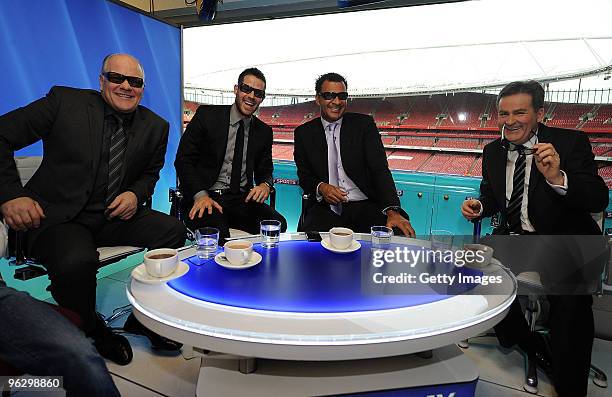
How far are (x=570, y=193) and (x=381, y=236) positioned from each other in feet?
3.45

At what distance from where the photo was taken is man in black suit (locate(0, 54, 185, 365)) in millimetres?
→ 1937

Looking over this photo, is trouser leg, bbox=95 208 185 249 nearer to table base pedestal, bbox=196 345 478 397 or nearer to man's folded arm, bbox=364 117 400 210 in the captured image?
table base pedestal, bbox=196 345 478 397

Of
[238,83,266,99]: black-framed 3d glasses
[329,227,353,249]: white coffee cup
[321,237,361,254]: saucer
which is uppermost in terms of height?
[238,83,266,99]: black-framed 3d glasses

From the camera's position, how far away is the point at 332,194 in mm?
2869

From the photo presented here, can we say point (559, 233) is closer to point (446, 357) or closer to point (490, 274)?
point (490, 274)

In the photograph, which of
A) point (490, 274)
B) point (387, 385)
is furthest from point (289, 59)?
point (387, 385)

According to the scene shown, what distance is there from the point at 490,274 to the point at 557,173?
0.88 meters

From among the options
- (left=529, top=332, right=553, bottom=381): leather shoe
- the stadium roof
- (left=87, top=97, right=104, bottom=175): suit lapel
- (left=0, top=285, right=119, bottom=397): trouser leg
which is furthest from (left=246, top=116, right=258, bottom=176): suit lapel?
(left=529, top=332, right=553, bottom=381): leather shoe

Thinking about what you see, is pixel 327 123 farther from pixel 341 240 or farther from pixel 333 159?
pixel 341 240

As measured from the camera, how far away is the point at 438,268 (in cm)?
156

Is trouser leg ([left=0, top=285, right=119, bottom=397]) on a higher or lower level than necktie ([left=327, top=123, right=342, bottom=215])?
lower

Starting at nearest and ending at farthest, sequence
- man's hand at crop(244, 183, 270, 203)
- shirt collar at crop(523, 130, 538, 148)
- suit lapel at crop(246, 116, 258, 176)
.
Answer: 1. shirt collar at crop(523, 130, 538, 148)
2. man's hand at crop(244, 183, 270, 203)
3. suit lapel at crop(246, 116, 258, 176)

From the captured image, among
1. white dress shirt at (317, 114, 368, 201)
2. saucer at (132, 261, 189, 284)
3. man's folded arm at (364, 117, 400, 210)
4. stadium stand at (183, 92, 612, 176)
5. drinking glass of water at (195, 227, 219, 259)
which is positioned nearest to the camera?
saucer at (132, 261, 189, 284)

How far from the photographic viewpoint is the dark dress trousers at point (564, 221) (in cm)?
185
